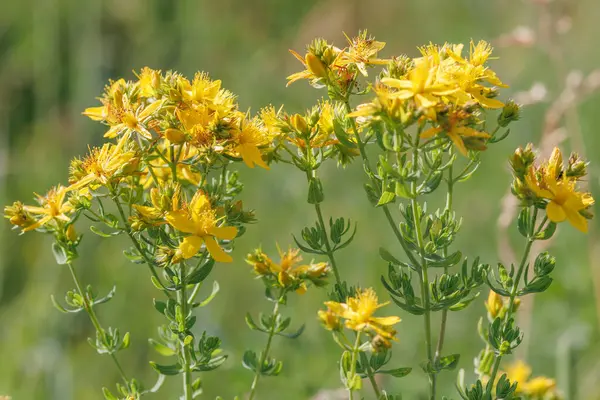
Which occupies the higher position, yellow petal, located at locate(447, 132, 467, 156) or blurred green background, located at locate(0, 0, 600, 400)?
blurred green background, located at locate(0, 0, 600, 400)

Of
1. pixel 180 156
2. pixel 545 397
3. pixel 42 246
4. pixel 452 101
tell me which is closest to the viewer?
pixel 452 101

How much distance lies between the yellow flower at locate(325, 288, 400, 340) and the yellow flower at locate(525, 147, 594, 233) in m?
0.40

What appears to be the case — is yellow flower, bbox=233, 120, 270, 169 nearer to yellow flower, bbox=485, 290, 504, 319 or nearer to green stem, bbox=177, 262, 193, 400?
green stem, bbox=177, 262, 193, 400

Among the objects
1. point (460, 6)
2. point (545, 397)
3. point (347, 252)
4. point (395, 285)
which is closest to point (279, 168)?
point (347, 252)

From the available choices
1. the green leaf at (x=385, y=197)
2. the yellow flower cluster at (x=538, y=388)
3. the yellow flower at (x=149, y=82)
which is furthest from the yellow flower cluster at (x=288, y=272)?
the yellow flower cluster at (x=538, y=388)

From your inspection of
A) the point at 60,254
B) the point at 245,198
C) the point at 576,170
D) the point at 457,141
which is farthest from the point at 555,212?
the point at 245,198

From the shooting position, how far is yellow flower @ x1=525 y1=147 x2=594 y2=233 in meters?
1.66

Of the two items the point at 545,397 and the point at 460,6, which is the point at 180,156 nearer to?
the point at 545,397

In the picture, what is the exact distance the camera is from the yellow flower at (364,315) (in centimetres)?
166

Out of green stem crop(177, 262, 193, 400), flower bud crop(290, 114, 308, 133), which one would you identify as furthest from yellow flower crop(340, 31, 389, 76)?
green stem crop(177, 262, 193, 400)

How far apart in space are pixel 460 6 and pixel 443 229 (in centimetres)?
509

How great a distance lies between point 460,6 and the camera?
6.45 meters

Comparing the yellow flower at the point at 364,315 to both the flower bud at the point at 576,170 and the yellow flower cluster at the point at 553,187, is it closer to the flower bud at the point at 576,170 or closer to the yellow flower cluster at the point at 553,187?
the yellow flower cluster at the point at 553,187

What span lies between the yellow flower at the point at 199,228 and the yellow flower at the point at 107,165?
0.16 metres
